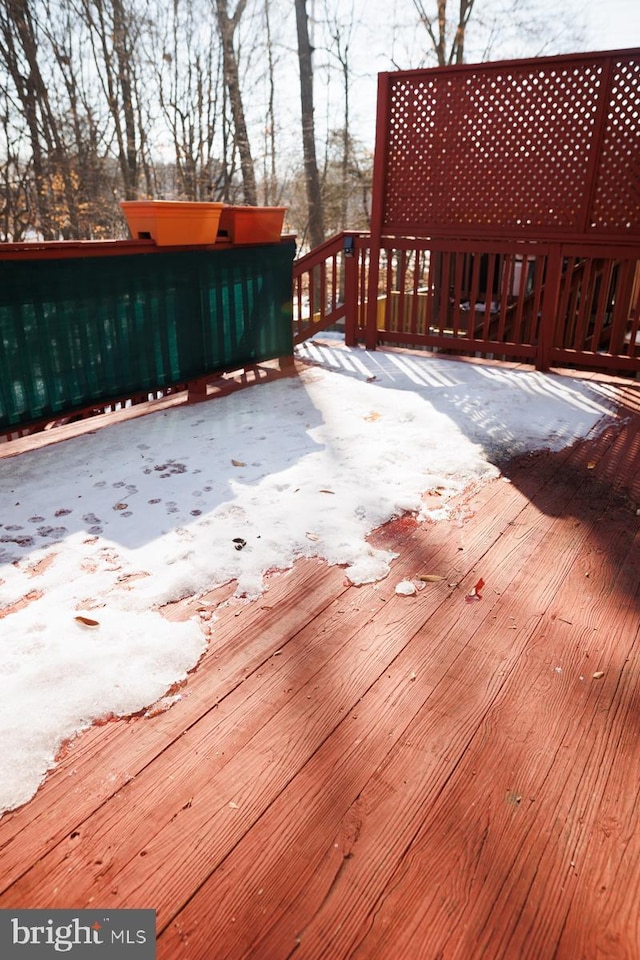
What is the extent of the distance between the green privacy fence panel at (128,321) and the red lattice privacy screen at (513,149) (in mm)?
1377

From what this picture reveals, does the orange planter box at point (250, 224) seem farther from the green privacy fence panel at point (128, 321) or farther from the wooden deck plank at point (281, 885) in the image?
the wooden deck plank at point (281, 885)

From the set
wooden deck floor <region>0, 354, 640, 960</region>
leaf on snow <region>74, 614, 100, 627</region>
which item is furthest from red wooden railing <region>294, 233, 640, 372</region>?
leaf on snow <region>74, 614, 100, 627</region>

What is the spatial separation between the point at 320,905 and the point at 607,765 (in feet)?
2.33

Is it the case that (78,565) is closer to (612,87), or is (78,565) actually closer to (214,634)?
(214,634)

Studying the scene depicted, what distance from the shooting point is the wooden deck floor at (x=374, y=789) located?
3.51 feet

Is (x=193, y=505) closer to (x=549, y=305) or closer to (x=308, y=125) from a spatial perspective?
(x=549, y=305)

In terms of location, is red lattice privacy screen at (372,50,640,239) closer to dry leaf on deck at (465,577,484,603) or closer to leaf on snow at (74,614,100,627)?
dry leaf on deck at (465,577,484,603)

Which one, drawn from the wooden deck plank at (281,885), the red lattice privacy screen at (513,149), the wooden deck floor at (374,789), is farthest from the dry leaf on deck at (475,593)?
the red lattice privacy screen at (513,149)

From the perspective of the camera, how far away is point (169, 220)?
353 centimetres

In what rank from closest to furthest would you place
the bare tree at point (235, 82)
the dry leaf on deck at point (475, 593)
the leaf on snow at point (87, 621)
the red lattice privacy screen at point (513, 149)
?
the leaf on snow at point (87, 621)
the dry leaf on deck at point (475, 593)
the red lattice privacy screen at point (513, 149)
the bare tree at point (235, 82)

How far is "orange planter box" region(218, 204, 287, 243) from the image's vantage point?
159 inches

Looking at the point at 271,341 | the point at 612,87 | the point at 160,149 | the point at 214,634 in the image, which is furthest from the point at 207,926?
the point at 160,149

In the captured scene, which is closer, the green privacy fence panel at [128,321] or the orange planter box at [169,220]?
the green privacy fence panel at [128,321]

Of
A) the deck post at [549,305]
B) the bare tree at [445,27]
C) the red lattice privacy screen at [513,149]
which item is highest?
the bare tree at [445,27]
